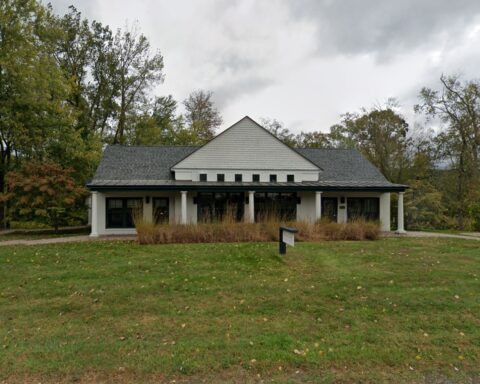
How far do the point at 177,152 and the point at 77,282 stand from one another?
52.1 feet

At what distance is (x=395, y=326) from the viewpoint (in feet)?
16.1

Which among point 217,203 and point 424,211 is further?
point 424,211

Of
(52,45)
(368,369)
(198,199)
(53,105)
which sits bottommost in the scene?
(368,369)

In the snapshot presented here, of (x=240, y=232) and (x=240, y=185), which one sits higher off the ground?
(x=240, y=185)

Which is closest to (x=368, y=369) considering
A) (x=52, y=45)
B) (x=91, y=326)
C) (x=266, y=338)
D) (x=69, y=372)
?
(x=266, y=338)

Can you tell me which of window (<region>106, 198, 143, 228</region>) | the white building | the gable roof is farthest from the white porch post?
the gable roof

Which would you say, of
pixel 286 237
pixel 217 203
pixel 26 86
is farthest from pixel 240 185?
pixel 26 86

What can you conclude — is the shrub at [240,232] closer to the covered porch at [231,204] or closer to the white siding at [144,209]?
the covered porch at [231,204]

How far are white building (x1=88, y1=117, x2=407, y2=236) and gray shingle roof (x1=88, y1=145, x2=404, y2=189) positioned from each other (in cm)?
6

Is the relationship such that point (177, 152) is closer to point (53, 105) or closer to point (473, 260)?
point (53, 105)

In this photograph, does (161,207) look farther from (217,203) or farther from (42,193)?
(42,193)

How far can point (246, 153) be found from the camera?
19.9 m

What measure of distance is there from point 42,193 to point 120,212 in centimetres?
391

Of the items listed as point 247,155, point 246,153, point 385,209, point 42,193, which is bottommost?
point 385,209
